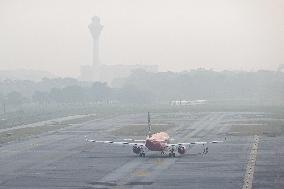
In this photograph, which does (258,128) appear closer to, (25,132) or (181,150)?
(181,150)

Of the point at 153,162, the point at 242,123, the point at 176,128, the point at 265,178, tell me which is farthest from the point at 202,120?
the point at 265,178

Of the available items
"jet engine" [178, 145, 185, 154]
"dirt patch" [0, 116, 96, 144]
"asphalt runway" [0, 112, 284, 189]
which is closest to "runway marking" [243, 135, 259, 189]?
"asphalt runway" [0, 112, 284, 189]

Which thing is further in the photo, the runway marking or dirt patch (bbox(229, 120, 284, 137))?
dirt patch (bbox(229, 120, 284, 137))

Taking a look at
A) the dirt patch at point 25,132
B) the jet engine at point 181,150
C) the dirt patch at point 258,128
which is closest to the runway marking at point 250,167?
the jet engine at point 181,150

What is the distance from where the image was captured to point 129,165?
267ft

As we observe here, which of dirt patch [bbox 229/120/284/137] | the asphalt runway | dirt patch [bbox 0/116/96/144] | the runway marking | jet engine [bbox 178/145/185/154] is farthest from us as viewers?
dirt patch [bbox 229/120/284/137]

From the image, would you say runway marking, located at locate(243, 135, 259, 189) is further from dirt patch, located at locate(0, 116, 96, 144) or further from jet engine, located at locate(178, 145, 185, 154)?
dirt patch, located at locate(0, 116, 96, 144)

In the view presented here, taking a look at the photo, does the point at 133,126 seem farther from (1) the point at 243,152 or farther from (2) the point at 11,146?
(1) the point at 243,152

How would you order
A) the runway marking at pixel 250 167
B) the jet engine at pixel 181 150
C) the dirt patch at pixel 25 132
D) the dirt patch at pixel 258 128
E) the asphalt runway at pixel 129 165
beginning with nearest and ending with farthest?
the runway marking at pixel 250 167 → the asphalt runway at pixel 129 165 → the jet engine at pixel 181 150 → the dirt patch at pixel 25 132 → the dirt patch at pixel 258 128

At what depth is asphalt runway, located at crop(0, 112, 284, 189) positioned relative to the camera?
6723 centimetres

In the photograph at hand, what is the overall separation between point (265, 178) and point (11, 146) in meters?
56.8

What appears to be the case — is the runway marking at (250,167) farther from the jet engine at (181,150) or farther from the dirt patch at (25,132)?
the dirt patch at (25,132)

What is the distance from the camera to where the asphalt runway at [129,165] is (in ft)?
221

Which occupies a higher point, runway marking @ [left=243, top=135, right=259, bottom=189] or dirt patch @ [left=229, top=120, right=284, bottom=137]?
dirt patch @ [left=229, top=120, right=284, bottom=137]
